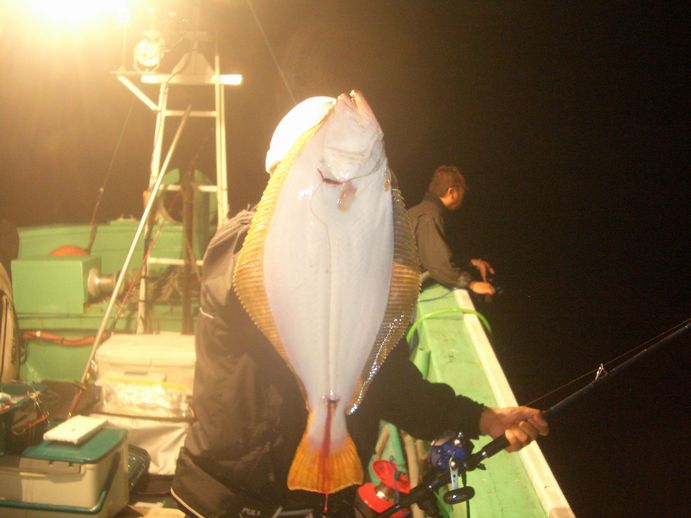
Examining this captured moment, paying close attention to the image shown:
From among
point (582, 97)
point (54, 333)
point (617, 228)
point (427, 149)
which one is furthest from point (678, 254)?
point (54, 333)

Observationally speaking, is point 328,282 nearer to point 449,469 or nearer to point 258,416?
point 258,416

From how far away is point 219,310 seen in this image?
126cm

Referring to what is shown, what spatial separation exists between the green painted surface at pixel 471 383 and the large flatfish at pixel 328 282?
1170mm

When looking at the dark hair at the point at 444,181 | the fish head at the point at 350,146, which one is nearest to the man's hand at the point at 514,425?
the fish head at the point at 350,146

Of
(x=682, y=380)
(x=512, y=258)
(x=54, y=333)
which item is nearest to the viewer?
(x=54, y=333)

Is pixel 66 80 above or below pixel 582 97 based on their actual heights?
below

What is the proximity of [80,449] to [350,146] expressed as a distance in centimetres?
223

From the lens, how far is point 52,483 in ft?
7.58

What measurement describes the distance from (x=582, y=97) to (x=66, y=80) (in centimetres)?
3205

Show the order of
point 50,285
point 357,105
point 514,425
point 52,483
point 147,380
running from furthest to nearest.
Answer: point 50,285 → point 147,380 → point 52,483 → point 514,425 → point 357,105

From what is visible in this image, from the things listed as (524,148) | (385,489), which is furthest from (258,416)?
(524,148)

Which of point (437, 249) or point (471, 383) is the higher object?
point (437, 249)

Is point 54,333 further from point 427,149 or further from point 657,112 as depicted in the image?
point 657,112

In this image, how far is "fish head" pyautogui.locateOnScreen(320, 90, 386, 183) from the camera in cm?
116
